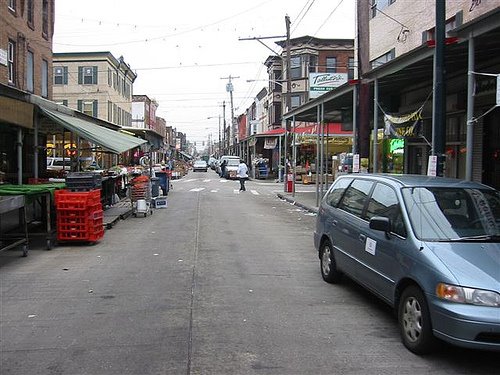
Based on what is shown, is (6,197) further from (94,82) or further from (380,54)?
(94,82)

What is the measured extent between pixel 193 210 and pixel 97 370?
14.2 meters

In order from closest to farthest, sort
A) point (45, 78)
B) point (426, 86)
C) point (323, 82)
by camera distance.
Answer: point (426, 86), point (45, 78), point (323, 82)

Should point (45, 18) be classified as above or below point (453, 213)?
above

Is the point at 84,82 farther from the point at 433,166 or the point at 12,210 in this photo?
→ the point at 433,166

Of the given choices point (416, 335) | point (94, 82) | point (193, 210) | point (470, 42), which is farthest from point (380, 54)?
point (94, 82)

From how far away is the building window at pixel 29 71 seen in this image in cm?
2449

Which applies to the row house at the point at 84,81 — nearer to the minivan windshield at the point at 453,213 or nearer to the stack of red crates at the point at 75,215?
the stack of red crates at the point at 75,215

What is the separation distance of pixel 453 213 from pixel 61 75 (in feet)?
157

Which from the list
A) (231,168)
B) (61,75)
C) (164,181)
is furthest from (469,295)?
(61,75)

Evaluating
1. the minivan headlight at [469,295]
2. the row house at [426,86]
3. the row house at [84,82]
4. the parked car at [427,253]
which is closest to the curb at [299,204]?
the row house at [426,86]

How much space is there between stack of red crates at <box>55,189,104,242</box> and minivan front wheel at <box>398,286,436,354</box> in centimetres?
740

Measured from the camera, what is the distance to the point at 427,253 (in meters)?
5.02

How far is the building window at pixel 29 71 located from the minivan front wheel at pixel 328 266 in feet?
66.3

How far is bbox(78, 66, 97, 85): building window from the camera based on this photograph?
159 ft
